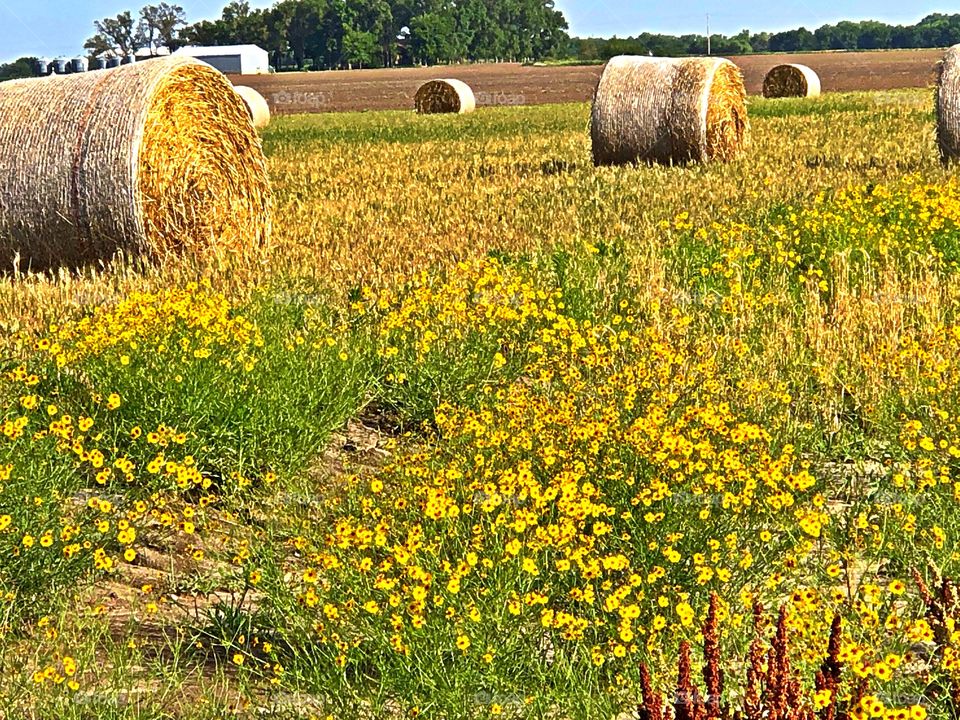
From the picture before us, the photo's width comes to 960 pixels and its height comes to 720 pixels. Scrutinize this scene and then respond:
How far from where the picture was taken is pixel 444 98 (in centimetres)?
3531

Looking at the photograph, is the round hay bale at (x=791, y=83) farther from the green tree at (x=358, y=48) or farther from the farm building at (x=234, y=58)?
the green tree at (x=358, y=48)

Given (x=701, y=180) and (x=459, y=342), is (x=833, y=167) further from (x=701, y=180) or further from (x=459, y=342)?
(x=459, y=342)

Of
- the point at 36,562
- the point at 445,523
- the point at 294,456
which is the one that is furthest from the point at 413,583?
the point at 294,456

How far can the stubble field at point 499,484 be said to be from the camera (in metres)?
3.31

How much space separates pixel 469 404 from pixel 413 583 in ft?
7.46

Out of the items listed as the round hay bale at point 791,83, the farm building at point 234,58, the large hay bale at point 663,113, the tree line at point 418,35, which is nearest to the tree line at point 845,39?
the tree line at point 418,35

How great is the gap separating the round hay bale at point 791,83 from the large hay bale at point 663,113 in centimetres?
2052

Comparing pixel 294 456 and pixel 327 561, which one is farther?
pixel 294 456

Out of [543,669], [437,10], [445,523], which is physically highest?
[437,10]

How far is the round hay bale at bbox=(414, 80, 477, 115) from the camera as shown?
34.9 m

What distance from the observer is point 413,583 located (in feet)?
12.0

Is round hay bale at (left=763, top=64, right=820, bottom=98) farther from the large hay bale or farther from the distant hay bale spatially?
the distant hay bale

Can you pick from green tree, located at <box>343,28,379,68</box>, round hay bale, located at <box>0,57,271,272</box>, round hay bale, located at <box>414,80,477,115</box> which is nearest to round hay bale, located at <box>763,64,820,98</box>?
round hay bale, located at <box>414,80,477,115</box>

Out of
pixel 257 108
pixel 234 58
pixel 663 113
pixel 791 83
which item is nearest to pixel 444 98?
pixel 257 108
